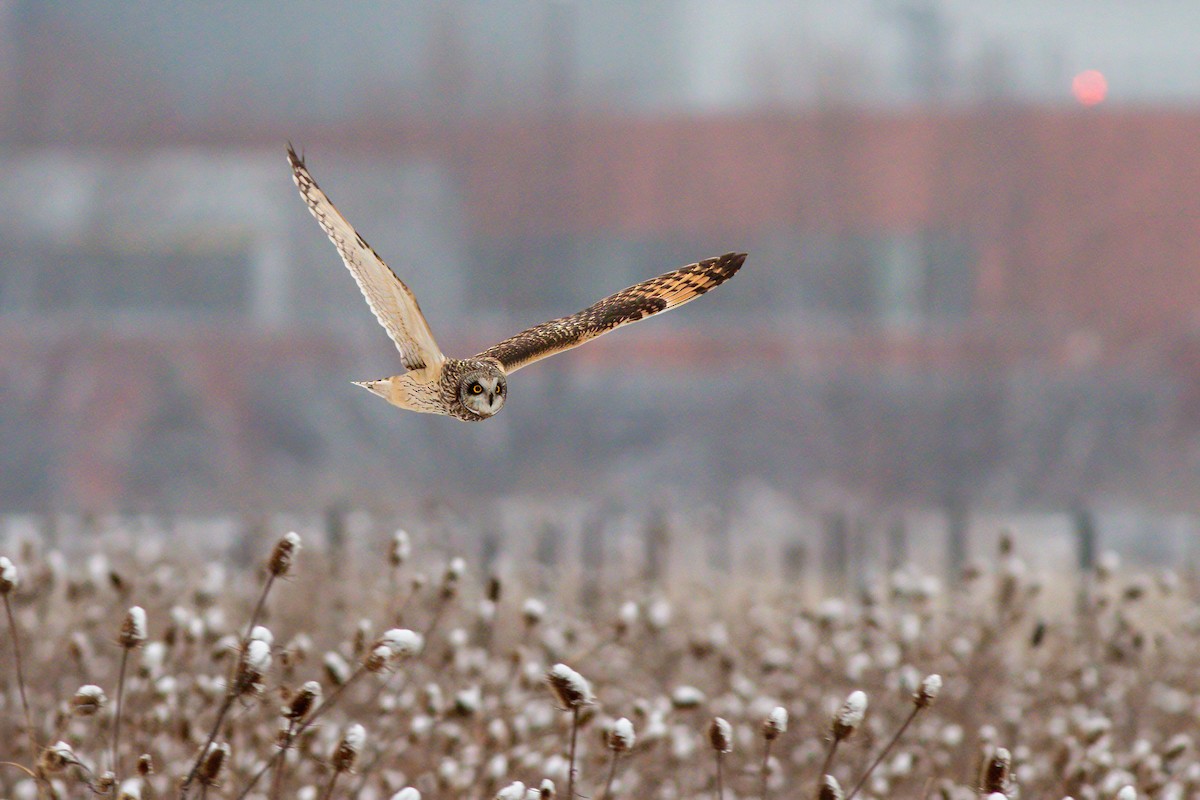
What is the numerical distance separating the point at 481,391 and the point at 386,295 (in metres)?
0.12

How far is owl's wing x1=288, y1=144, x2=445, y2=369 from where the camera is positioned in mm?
1218

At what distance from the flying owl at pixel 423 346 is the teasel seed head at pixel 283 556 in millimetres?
460

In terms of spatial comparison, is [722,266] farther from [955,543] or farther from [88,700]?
[955,543]

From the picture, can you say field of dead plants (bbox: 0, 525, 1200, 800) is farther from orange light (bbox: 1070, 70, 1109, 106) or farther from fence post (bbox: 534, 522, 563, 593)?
orange light (bbox: 1070, 70, 1109, 106)

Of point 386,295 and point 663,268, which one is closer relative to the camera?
point 386,295

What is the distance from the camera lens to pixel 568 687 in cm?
161

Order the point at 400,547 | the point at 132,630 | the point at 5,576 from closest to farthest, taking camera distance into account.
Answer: the point at 132,630 < the point at 5,576 < the point at 400,547

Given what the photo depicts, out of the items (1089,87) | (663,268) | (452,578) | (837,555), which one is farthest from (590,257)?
(452,578)

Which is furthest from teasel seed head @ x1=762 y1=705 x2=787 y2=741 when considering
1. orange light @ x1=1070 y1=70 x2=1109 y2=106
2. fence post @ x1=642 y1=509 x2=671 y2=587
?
orange light @ x1=1070 y1=70 x2=1109 y2=106

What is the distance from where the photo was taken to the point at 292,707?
167 cm

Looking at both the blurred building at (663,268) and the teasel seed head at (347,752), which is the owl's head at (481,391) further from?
the blurred building at (663,268)

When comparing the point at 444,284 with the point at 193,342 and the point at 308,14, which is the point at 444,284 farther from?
the point at 308,14


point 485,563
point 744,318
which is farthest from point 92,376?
point 485,563

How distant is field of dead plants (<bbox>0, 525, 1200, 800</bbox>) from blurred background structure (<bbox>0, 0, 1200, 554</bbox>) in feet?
32.9
